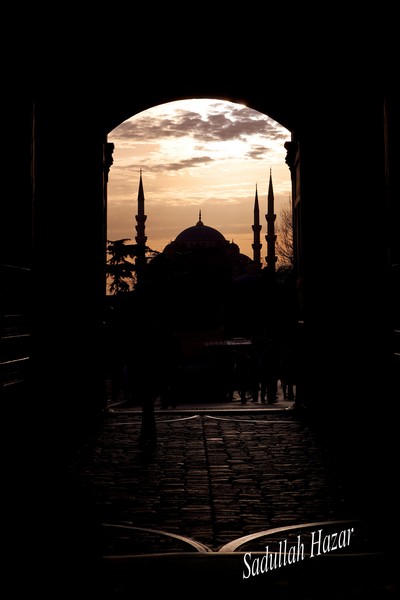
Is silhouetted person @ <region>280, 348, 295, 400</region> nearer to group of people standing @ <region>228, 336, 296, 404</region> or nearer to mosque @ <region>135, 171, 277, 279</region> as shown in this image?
group of people standing @ <region>228, 336, 296, 404</region>

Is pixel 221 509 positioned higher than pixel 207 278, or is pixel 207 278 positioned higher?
pixel 207 278

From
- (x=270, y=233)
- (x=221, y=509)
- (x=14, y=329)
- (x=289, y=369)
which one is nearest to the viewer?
(x=221, y=509)

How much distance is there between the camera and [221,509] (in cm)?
575

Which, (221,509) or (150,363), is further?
(150,363)

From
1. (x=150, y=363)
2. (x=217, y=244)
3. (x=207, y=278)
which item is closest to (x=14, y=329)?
(x=150, y=363)

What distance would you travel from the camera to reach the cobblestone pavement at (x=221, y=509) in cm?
400

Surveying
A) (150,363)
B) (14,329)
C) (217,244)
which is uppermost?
(217,244)

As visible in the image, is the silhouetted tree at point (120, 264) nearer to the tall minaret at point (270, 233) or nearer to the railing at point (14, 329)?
the railing at point (14, 329)

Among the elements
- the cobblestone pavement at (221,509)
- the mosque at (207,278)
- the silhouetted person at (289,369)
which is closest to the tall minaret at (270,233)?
the mosque at (207,278)

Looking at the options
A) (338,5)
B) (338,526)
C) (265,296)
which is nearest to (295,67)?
(338,5)

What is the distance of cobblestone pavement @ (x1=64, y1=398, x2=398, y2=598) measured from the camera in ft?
13.1

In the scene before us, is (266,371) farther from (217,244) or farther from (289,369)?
(217,244)

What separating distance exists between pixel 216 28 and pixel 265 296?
163 feet

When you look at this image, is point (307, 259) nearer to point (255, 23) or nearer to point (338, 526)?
point (255, 23)
